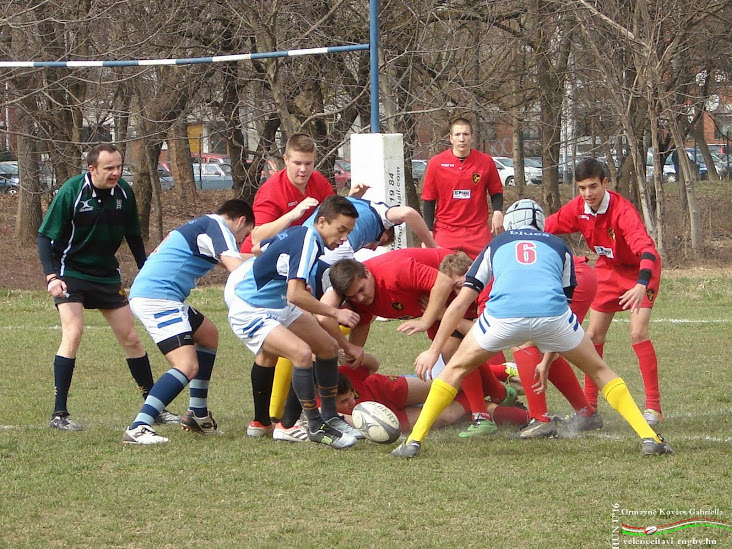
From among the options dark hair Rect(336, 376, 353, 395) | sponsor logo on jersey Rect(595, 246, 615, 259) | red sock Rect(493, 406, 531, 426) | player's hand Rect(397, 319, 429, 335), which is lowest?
red sock Rect(493, 406, 531, 426)

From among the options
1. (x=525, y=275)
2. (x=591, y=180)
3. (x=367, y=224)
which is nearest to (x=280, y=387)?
(x=367, y=224)

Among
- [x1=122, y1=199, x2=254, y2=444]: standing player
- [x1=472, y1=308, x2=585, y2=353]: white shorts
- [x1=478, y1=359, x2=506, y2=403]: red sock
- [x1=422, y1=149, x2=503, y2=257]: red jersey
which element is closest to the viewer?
[x1=472, y1=308, x2=585, y2=353]: white shorts

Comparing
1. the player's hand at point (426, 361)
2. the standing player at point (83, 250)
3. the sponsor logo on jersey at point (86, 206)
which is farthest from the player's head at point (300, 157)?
the player's hand at point (426, 361)

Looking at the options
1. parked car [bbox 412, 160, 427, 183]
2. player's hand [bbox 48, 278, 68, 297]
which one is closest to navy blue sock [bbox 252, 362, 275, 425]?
player's hand [bbox 48, 278, 68, 297]

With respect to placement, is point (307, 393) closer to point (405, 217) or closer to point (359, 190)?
point (405, 217)

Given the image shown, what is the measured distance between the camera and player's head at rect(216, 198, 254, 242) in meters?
6.09

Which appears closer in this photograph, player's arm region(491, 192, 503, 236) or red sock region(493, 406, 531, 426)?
red sock region(493, 406, 531, 426)

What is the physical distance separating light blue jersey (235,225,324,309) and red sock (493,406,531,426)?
1563 millimetres

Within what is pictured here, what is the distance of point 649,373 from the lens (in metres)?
6.78

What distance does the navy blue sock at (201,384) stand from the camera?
20.5ft

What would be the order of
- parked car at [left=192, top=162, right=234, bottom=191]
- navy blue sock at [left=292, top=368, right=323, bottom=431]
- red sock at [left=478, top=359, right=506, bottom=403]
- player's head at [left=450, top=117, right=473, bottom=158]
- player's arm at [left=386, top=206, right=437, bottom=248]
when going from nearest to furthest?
navy blue sock at [left=292, top=368, right=323, bottom=431] < red sock at [left=478, top=359, right=506, bottom=403] < player's arm at [left=386, top=206, right=437, bottom=248] < player's head at [left=450, top=117, right=473, bottom=158] < parked car at [left=192, top=162, right=234, bottom=191]

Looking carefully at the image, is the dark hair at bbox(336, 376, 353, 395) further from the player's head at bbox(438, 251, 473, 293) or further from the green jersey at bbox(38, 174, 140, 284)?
the green jersey at bbox(38, 174, 140, 284)

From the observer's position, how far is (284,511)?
4.53 metres

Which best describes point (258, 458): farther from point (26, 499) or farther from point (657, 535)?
point (657, 535)
